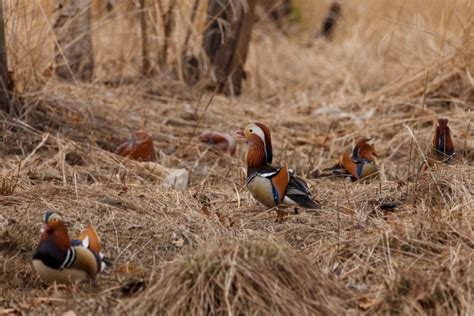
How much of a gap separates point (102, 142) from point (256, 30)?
182 inches

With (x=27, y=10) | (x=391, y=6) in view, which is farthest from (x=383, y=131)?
(x=391, y=6)

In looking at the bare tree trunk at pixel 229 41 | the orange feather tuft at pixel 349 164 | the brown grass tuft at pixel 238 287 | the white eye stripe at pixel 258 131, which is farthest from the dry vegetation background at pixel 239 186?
the white eye stripe at pixel 258 131

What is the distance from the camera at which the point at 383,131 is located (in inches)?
312

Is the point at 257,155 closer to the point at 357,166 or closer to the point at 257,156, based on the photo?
the point at 257,156

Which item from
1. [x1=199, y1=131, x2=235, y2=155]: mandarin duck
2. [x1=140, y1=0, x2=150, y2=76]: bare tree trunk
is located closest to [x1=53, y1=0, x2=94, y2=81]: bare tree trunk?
[x1=140, y1=0, x2=150, y2=76]: bare tree trunk

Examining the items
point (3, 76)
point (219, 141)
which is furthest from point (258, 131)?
point (3, 76)

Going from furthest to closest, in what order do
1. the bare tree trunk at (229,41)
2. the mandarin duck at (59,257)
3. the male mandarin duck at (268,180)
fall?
the bare tree trunk at (229,41)
the male mandarin duck at (268,180)
the mandarin duck at (59,257)

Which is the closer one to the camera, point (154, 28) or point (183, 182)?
point (183, 182)

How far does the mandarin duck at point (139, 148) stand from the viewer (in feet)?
22.3

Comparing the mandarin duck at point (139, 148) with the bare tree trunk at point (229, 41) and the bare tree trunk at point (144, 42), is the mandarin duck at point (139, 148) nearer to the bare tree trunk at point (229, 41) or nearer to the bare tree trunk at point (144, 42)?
the bare tree trunk at point (144, 42)

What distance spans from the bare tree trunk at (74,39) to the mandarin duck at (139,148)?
1144mm

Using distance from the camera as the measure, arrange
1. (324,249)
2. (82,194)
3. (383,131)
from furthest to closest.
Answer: (383,131) → (82,194) → (324,249)

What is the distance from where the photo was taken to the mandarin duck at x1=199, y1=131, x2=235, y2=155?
7.31 metres

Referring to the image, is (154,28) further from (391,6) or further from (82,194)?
(391,6)
